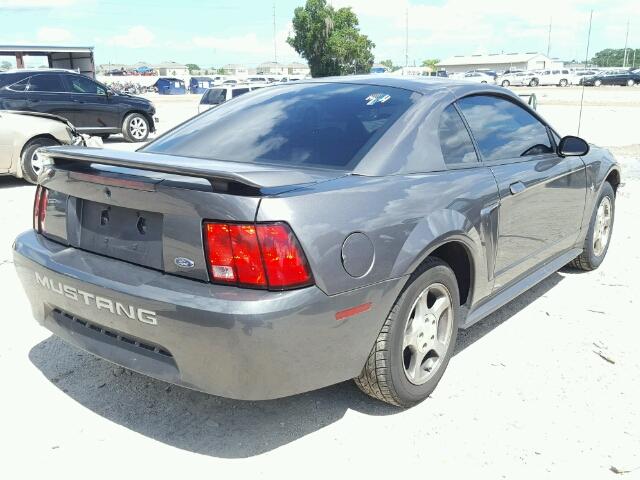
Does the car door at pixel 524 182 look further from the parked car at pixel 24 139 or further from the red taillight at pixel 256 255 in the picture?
the parked car at pixel 24 139

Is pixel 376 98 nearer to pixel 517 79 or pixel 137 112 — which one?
pixel 137 112

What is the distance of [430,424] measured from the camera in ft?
9.63

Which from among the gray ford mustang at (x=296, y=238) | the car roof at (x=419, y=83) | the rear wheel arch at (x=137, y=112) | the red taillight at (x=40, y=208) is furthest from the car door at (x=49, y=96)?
the car roof at (x=419, y=83)

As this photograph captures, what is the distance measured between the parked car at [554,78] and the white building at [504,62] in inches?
2286

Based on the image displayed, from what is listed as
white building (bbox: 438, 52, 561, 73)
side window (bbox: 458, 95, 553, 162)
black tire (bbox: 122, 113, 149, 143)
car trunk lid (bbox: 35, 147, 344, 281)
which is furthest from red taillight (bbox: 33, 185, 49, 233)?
white building (bbox: 438, 52, 561, 73)

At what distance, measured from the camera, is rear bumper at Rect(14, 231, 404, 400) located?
236cm

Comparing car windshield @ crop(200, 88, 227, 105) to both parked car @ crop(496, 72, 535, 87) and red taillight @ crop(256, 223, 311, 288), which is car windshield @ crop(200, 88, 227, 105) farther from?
parked car @ crop(496, 72, 535, 87)

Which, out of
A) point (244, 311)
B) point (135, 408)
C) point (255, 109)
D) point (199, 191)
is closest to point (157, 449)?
point (135, 408)

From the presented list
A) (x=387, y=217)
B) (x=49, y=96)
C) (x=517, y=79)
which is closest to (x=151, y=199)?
(x=387, y=217)

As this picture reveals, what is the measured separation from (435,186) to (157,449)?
1759mm

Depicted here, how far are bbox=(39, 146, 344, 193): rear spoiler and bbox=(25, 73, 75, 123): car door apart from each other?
11779mm

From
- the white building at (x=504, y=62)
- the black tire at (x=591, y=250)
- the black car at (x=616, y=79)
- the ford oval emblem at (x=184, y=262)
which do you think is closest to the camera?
the ford oval emblem at (x=184, y=262)

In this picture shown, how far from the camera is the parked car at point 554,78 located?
188ft

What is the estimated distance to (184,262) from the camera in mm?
2488
